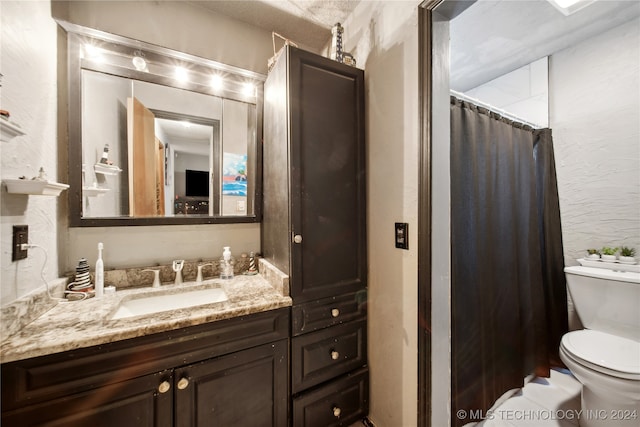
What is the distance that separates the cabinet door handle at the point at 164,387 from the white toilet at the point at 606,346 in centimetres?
206

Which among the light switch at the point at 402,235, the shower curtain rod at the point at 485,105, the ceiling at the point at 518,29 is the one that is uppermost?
the ceiling at the point at 518,29

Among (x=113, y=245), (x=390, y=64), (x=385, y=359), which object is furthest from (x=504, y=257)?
(x=113, y=245)

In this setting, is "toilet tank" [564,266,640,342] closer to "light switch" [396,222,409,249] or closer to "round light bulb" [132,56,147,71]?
"light switch" [396,222,409,249]

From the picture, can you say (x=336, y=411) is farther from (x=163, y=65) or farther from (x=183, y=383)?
(x=163, y=65)

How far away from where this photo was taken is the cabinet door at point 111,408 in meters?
0.71

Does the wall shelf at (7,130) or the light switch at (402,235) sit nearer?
the wall shelf at (7,130)

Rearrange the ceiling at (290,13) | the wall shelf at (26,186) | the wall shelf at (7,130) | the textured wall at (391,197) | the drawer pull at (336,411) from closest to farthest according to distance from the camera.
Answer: the wall shelf at (7,130) < the wall shelf at (26,186) < the textured wall at (391,197) < the drawer pull at (336,411) < the ceiling at (290,13)

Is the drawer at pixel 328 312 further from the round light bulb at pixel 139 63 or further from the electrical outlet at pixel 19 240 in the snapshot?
the round light bulb at pixel 139 63

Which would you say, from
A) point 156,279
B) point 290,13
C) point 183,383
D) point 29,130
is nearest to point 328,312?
point 183,383

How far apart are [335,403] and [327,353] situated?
283mm

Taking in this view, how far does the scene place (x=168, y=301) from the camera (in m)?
1.19

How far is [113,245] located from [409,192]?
5.20 ft

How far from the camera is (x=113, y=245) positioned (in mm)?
1232

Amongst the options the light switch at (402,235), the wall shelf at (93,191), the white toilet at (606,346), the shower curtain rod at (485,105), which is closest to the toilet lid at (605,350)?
the white toilet at (606,346)
